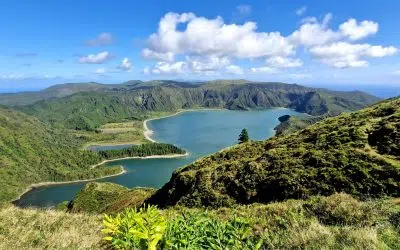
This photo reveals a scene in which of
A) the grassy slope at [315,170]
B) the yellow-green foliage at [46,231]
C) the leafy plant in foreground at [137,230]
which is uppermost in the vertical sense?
the leafy plant in foreground at [137,230]

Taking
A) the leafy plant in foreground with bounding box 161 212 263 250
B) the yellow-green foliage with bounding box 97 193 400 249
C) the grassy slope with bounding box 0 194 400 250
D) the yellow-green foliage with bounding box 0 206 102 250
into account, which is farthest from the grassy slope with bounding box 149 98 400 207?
the yellow-green foliage with bounding box 0 206 102 250

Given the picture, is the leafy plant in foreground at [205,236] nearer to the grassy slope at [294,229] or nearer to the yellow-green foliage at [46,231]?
the grassy slope at [294,229]

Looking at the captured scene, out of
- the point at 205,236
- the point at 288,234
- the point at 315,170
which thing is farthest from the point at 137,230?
the point at 315,170

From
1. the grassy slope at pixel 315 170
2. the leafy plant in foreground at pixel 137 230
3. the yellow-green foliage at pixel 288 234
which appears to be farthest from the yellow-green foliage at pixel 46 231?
the grassy slope at pixel 315 170

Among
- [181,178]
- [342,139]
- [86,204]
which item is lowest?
[86,204]

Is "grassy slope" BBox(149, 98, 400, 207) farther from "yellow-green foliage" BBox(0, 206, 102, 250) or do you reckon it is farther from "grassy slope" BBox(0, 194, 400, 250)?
"yellow-green foliage" BBox(0, 206, 102, 250)

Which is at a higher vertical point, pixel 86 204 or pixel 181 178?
pixel 181 178

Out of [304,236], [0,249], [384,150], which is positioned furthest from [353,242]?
[384,150]

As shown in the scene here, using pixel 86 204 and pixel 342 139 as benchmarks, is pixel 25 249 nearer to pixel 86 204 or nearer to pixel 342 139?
pixel 342 139
